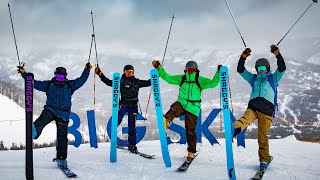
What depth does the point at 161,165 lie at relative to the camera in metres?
7.43

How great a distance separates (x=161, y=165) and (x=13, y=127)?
15247 cm

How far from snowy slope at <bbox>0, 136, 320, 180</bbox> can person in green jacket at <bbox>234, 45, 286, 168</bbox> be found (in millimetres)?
657

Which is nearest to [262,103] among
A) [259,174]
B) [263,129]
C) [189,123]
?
[263,129]

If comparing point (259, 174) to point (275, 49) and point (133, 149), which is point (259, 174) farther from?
point (133, 149)

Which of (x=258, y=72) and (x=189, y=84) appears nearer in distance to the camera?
(x=258, y=72)

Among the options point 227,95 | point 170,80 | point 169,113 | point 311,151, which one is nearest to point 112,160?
point 169,113

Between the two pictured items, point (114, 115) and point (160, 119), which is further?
point (114, 115)

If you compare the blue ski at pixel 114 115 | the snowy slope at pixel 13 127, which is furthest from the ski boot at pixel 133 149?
the snowy slope at pixel 13 127

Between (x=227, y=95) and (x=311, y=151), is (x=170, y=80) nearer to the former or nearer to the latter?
(x=227, y=95)

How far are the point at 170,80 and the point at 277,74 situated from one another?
2.60 metres

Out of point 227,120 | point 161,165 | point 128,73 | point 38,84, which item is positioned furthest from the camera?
point 128,73

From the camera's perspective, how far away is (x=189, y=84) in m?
7.77

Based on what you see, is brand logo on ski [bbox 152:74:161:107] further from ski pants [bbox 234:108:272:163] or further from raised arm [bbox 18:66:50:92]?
raised arm [bbox 18:66:50:92]

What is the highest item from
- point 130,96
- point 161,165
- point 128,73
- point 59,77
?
point 128,73
